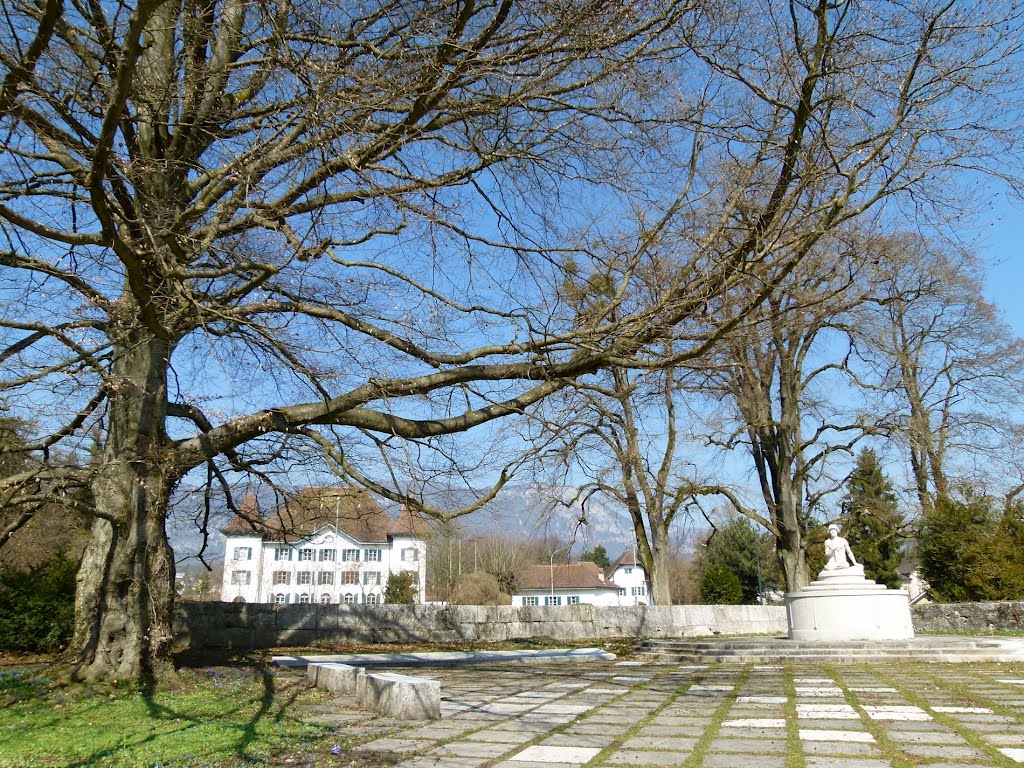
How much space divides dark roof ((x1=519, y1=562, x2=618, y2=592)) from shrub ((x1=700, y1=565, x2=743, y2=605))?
40856 millimetres

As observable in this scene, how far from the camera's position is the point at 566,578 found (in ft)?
237

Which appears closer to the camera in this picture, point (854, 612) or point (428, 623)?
point (854, 612)

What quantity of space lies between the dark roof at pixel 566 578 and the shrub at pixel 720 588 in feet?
134

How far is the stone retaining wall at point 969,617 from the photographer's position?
750 inches

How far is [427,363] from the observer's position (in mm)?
7441

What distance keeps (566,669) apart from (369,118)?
25.3 feet

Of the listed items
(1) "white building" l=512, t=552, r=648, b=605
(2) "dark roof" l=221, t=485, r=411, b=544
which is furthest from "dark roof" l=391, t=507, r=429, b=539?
(1) "white building" l=512, t=552, r=648, b=605

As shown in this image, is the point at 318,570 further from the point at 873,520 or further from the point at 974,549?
the point at 974,549

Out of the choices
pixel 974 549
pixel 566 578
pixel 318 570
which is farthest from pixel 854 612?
pixel 566 578

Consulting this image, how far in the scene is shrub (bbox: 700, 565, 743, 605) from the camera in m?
28.0

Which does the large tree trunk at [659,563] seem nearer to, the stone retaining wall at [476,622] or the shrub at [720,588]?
the stone retaining wall at [476,622]

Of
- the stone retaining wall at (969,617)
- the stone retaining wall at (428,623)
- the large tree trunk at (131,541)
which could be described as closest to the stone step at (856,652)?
the stone retaining wall at (428,623)

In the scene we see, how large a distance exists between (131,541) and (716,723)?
5476 mm

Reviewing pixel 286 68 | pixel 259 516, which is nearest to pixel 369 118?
pixel 286 68
